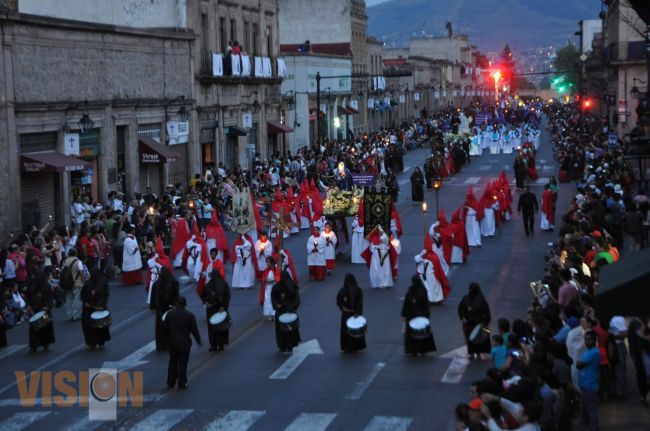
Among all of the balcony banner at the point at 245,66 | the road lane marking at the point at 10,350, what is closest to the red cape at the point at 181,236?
the road lane marking at the point at 10,350

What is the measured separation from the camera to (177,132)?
142 ft

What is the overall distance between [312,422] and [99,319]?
564 cm

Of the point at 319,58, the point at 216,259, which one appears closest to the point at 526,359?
the point at 216,259

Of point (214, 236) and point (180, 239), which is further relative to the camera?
point (180, 239)

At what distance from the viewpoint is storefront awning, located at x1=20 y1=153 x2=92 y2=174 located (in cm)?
3148

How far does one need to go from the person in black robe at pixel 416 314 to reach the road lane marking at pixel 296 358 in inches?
56.0

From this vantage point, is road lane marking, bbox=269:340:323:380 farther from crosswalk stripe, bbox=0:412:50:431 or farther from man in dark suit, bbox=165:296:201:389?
crosswalk stripe, bbox=0:412:50:431

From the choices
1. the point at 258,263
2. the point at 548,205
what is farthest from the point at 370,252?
the point at 548,205

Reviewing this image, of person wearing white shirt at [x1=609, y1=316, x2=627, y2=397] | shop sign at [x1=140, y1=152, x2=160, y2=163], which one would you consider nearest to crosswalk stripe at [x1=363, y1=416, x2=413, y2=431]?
person wearing white shirt at [x1=609, y1=316, x2=627, y2=397]

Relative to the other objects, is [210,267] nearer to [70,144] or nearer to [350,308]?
[350,308]

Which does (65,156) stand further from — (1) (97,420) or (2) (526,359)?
(2) (526,359)

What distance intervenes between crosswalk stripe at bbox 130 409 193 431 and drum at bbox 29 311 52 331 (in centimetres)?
439

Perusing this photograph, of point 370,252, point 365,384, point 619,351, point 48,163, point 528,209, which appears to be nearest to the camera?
point 619,351

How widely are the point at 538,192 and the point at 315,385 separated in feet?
96.9
